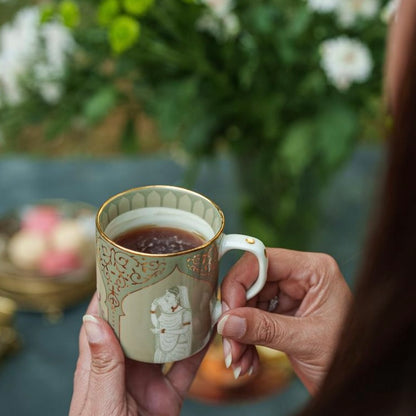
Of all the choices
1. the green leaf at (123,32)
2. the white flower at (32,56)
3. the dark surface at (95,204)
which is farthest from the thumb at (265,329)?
the white flower at (32,56)

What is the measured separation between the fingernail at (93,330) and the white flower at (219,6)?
25.6 inches

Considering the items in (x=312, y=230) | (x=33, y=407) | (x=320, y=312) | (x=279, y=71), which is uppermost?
(x=279, y=71)

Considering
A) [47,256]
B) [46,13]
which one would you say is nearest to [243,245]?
[46,13]

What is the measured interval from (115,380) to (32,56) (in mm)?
731

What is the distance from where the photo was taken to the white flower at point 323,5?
106cm

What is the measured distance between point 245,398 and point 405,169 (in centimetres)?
99

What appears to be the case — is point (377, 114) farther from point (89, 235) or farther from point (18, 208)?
point (18, 208)

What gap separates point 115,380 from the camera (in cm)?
72

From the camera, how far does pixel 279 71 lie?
115cm

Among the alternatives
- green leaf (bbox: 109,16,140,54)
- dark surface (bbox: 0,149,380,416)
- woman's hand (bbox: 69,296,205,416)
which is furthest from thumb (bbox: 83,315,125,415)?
green leaf (bbox: 109,16,140,54)

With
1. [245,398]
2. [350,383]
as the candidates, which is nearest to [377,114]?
[245,398]

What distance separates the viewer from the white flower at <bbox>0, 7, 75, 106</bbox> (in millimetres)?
1150

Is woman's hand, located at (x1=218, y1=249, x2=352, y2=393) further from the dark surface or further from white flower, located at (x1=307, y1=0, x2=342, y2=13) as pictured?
white flower, located at (x1=307, y1=0, x2=342, y2=13)

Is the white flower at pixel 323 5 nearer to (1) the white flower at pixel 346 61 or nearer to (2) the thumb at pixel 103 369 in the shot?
(1) the white flower at pixel 346 61
